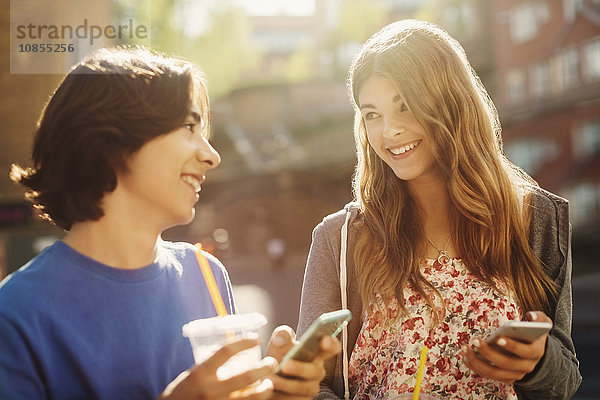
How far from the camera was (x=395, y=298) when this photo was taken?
6.99 feet

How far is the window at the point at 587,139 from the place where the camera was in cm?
2214

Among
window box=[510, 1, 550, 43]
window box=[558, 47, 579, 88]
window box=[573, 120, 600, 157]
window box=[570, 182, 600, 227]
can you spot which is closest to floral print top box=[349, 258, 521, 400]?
window box=[570, 182, 600, 227]

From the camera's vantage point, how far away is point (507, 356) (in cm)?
179

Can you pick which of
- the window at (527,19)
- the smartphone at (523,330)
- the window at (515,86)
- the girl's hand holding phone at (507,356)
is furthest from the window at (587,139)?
the smartphone at (523,330)

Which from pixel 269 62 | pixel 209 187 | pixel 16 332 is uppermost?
pixel 269 62

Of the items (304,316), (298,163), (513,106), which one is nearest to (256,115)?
(298,163)

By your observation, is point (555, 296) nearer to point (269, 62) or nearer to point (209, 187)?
point (209, 187)

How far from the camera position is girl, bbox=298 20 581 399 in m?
2.06

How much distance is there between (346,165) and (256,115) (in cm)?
1098

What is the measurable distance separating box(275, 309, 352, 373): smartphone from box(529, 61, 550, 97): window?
2393 centimetres

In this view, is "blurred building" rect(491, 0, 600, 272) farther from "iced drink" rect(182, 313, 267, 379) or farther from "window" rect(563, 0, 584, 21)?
"iced drink" rect(182, 313, 267, 379)

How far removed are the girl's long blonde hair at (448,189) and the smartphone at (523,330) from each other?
1.22 feet

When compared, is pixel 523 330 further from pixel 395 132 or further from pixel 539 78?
pixel 539 78

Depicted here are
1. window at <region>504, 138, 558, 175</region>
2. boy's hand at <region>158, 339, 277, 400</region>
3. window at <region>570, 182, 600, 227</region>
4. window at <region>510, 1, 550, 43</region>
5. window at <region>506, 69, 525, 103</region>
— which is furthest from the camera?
window at <region>506, 69, 525, 103</region>
